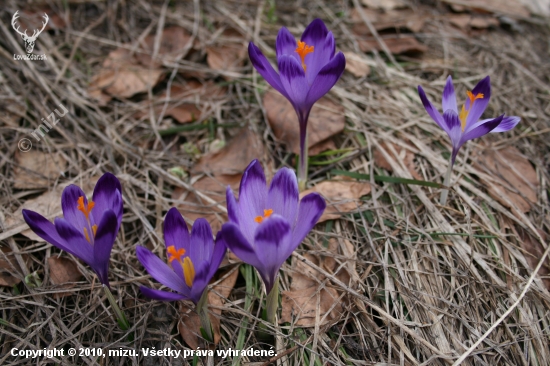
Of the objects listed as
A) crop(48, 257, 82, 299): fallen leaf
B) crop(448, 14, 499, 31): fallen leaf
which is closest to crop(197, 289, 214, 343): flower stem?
crop(48, 257, 82, 299): fallen leaf

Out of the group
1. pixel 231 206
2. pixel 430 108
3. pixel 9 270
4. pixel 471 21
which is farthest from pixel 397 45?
pixel 9 270

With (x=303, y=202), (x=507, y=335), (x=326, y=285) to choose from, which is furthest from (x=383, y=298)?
(x=303, y=202)

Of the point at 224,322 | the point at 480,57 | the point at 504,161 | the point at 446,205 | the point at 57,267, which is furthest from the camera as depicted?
the point at 480,57

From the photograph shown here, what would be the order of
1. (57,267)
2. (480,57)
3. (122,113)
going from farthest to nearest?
(480,57)
(122,113)
(57,267)

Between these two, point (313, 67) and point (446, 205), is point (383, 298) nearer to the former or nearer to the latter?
point (446, 205)

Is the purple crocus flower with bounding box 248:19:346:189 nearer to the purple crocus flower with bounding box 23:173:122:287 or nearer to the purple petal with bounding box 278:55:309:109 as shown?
the purple petal with bounding box 278:55:309:109

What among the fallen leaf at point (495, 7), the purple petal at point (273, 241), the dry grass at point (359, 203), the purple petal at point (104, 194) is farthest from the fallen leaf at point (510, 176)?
the purple petal at point (104, 194)
